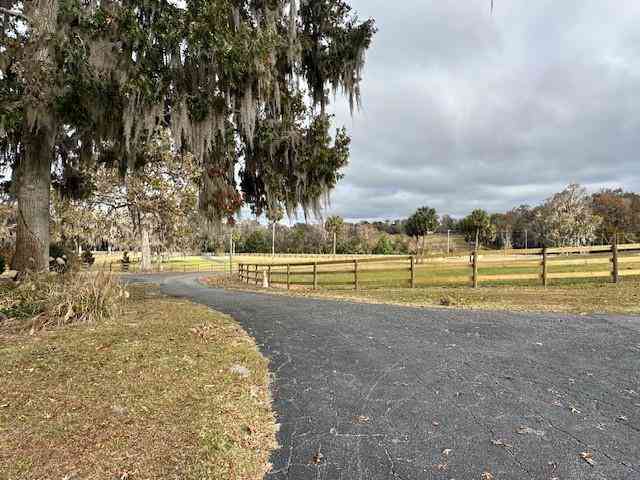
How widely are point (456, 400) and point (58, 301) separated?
19.7ft

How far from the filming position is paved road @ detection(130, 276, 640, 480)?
254 centimetres

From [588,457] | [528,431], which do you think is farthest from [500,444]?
[588,457]

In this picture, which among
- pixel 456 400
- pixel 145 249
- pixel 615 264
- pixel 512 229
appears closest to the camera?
pixel 456 400

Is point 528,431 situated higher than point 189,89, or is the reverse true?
point 189,89

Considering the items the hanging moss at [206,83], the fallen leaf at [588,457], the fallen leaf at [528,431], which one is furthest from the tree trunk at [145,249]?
the fallen leaf at [588,457]

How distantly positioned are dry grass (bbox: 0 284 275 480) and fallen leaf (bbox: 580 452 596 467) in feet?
7.23

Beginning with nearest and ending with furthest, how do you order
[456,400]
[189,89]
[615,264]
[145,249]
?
[456,400] < [189,89] < [615,264] < [145,249]

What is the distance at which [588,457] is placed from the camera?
2.58 metres

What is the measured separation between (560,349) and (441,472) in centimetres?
378

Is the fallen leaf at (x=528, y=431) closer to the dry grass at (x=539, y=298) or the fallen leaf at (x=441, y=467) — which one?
the fallen leaf at (x=441, y=467)

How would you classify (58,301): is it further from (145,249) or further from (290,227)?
(145,249)

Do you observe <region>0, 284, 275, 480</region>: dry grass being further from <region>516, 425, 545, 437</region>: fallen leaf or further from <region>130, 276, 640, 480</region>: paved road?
<region>516, 425, 545, 437</region>: fallen leaf

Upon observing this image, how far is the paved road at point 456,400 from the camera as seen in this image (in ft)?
8.32

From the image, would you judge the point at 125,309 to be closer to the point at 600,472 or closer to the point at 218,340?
the point at 218,340
